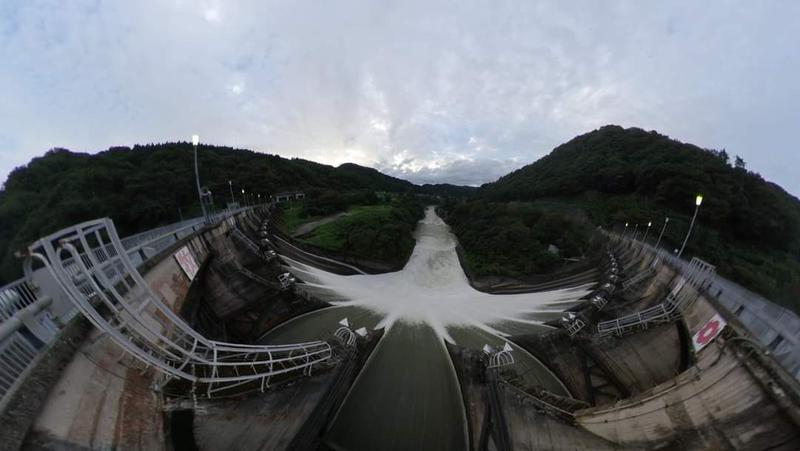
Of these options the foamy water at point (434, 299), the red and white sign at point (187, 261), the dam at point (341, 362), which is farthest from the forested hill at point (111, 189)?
the foamy water at point (434, 299)

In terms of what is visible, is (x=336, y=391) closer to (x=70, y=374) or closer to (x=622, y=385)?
(x=70, y=374)

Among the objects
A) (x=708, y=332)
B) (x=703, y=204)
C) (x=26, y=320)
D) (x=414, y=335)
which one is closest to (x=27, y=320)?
(x=26, y=320)

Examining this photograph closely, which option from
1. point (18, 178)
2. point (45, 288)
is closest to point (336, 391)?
point (45, 288)

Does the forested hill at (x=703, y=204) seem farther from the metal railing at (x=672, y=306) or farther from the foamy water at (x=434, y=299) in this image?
the foamy water at (x=434, y=299)

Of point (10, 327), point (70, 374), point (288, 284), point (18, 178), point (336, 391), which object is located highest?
point (18, 178)

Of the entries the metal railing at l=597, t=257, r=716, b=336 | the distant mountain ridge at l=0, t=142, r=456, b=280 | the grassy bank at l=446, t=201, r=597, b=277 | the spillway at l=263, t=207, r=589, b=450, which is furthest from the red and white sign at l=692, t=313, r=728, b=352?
the distant mountain ridge at l=0, t=142, r=456, b=280

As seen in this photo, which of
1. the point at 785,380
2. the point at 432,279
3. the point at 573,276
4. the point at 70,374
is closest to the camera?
the point at 70,374

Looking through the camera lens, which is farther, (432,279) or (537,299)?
(432,279)

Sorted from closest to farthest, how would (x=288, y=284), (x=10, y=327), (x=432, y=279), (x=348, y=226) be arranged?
(x=10, y=327)
(x=288, y=284)
(x=432, y=279)
(x=348, y=226)
